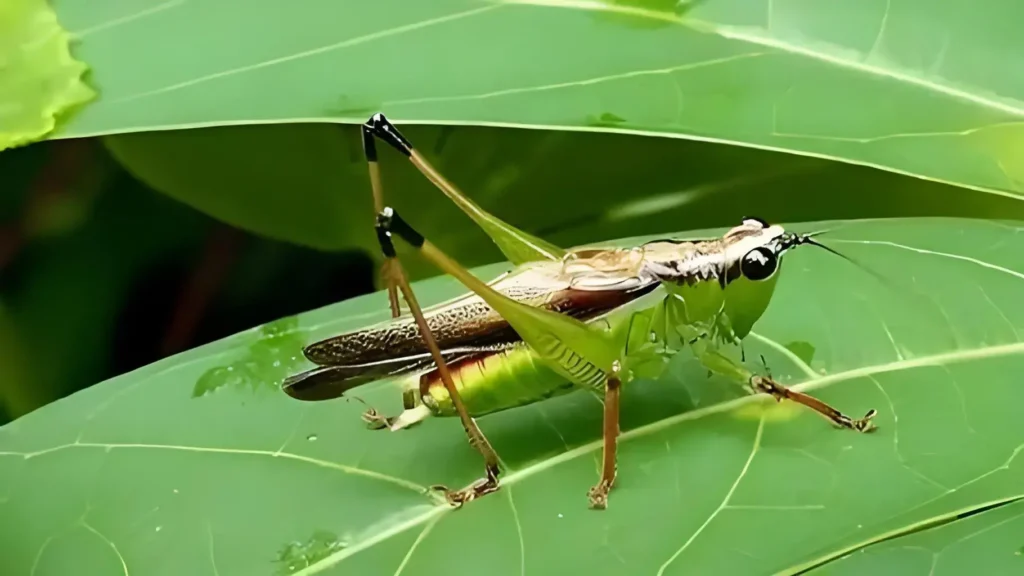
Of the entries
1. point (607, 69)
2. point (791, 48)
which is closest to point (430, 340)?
point (607, 69)

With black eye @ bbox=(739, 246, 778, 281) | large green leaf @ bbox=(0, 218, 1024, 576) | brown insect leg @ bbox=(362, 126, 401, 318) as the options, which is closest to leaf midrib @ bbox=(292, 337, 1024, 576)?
large green leaf @ bbox=(0, 218, 1024, 576)

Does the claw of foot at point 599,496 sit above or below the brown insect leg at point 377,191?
below

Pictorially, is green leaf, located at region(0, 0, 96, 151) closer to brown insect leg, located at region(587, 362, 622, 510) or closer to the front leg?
brown insect leg, located at region(587, 362, 622, 510)

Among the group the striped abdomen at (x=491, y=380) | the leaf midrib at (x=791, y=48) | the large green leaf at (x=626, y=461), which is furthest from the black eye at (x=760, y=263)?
the leaf midrib at (x=791, y=48)

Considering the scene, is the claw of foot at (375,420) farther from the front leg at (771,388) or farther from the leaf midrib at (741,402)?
the front leg at (771,388)

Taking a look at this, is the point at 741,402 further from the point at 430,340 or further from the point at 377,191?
the point at 377,191

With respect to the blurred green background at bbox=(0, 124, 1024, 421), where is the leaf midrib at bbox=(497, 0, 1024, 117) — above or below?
above

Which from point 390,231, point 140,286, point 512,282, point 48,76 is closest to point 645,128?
point 512,282

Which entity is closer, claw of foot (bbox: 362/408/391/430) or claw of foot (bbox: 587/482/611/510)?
claw of foot (bbox: 587/482/611/510)
